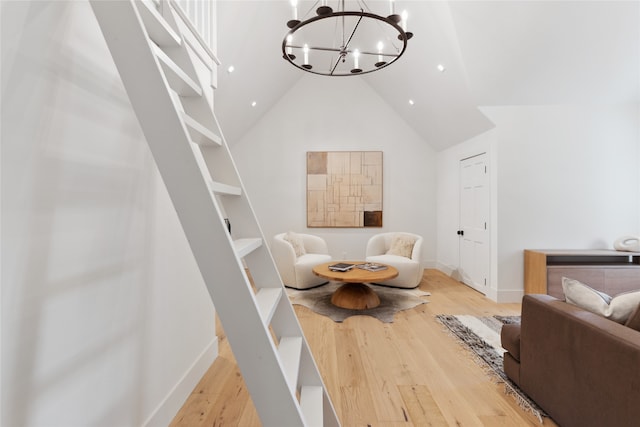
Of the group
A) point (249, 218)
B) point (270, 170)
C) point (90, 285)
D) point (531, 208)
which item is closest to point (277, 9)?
point (270, 170)

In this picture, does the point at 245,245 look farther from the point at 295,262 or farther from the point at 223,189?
the point at 295,262

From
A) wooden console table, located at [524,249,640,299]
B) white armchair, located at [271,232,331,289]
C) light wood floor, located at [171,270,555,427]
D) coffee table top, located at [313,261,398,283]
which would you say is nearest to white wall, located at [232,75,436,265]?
white armchair, located at [271,232,331,289]

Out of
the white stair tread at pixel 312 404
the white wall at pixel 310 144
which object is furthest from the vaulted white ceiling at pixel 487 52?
the white stair tread at pixel 312 404

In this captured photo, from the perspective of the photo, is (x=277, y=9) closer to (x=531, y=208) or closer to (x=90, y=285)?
(x=90, y=285)

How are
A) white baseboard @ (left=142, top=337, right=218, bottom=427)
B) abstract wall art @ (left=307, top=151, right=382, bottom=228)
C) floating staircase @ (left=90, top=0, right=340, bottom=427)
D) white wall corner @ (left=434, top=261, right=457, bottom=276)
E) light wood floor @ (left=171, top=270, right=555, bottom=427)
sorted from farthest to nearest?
abstract wall art @ (left=307, top=151, right=382, bottom=228) < white wall corner @ (left=434, top=261, right=457, bottom=276) < light wood floor @ (left=171, top=270, right=555, bottom=427) < white baseboard @ (left=142, top=337, right=218, bottom=427) < floating staircase @ (left=90, top=0, right=340, bottom=427)

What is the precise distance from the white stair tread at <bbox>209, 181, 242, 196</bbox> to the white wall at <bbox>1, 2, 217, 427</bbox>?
0.45m

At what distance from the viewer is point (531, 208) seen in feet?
11.8

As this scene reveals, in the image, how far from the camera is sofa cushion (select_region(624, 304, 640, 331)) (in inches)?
50.9

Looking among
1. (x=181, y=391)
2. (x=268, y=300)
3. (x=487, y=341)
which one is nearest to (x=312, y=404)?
(x=268, y=300)

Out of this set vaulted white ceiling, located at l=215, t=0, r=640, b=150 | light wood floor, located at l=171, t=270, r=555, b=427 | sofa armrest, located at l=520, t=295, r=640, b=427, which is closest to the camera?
sofa armrest, located at l=520, t=295, r=640, b=427

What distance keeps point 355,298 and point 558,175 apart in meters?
2.87

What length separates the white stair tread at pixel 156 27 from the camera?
0.98 metres

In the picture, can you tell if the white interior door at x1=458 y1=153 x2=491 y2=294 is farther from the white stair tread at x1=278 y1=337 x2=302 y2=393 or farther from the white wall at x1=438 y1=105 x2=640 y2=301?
the white stair tread at x1=278 y1=337 x2=302 y2=393

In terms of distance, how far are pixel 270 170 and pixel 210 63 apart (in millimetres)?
3364
